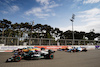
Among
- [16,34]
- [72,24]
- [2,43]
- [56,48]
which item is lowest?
[56,48]

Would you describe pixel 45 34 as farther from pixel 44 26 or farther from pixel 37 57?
pixel 37 57

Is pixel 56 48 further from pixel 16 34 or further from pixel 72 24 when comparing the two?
pixel 16 34

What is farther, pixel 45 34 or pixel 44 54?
pixel 45 34

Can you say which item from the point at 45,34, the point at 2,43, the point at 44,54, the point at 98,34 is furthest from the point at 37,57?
the point at 98,34

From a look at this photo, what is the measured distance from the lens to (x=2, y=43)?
18016mm

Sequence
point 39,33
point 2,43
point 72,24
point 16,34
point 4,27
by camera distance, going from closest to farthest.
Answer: point 2,43 → point 72,24 → point 4,27 → point 16,34 → point 39,33

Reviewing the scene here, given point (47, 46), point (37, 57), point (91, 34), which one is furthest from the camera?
point (91, 34)

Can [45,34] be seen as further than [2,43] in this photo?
Yes

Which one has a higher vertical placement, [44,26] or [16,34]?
[44,26]

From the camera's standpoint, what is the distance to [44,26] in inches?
1826

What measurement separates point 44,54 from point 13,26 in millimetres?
34066

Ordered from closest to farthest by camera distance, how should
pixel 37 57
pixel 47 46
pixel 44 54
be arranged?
pixel 37 57 → pixel 44 54 → pixel 47 46

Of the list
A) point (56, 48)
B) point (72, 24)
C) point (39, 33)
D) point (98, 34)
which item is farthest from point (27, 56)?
point (98, 34)

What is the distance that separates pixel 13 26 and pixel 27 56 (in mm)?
33507
